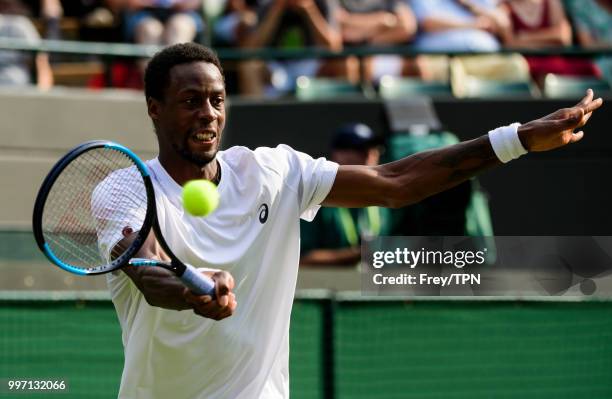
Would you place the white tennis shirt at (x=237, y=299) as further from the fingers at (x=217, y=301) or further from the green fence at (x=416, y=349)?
the green fence at (x=416, y=349)

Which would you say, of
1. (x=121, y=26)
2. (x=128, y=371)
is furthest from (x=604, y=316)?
(x=121, y=26)

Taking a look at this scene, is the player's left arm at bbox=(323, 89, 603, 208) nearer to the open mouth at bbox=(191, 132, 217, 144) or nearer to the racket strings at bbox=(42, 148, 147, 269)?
the open mouth at bbox=(191, 132, 217, 144)

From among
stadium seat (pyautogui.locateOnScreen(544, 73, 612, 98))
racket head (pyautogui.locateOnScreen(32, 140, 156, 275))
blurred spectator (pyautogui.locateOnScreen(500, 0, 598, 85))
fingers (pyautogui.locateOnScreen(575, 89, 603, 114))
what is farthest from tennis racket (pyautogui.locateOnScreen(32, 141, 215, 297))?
blurred spectator (pyautogui.locateOnScreen(500, 0, 598, 85))

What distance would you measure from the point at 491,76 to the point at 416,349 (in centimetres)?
411

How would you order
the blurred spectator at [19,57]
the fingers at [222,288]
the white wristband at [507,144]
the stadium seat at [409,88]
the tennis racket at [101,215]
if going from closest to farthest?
the fingers at [222,288], the tennis racket at [101,215], the white wristband at [507,144], the blurred spectator at [19,57], the stadium seat at [409,88]

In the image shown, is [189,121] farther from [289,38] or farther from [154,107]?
[289,38]

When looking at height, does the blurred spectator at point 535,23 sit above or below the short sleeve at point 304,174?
above

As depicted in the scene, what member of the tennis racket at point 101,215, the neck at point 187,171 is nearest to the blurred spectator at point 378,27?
the tennis racket at point 101,215

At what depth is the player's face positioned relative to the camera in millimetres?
3674

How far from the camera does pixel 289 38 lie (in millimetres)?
9789

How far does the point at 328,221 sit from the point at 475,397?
168 centimetres

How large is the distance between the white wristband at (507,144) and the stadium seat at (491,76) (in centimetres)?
572

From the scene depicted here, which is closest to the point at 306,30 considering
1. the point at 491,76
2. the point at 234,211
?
the point at 491,76

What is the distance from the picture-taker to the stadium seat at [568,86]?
9.46m
